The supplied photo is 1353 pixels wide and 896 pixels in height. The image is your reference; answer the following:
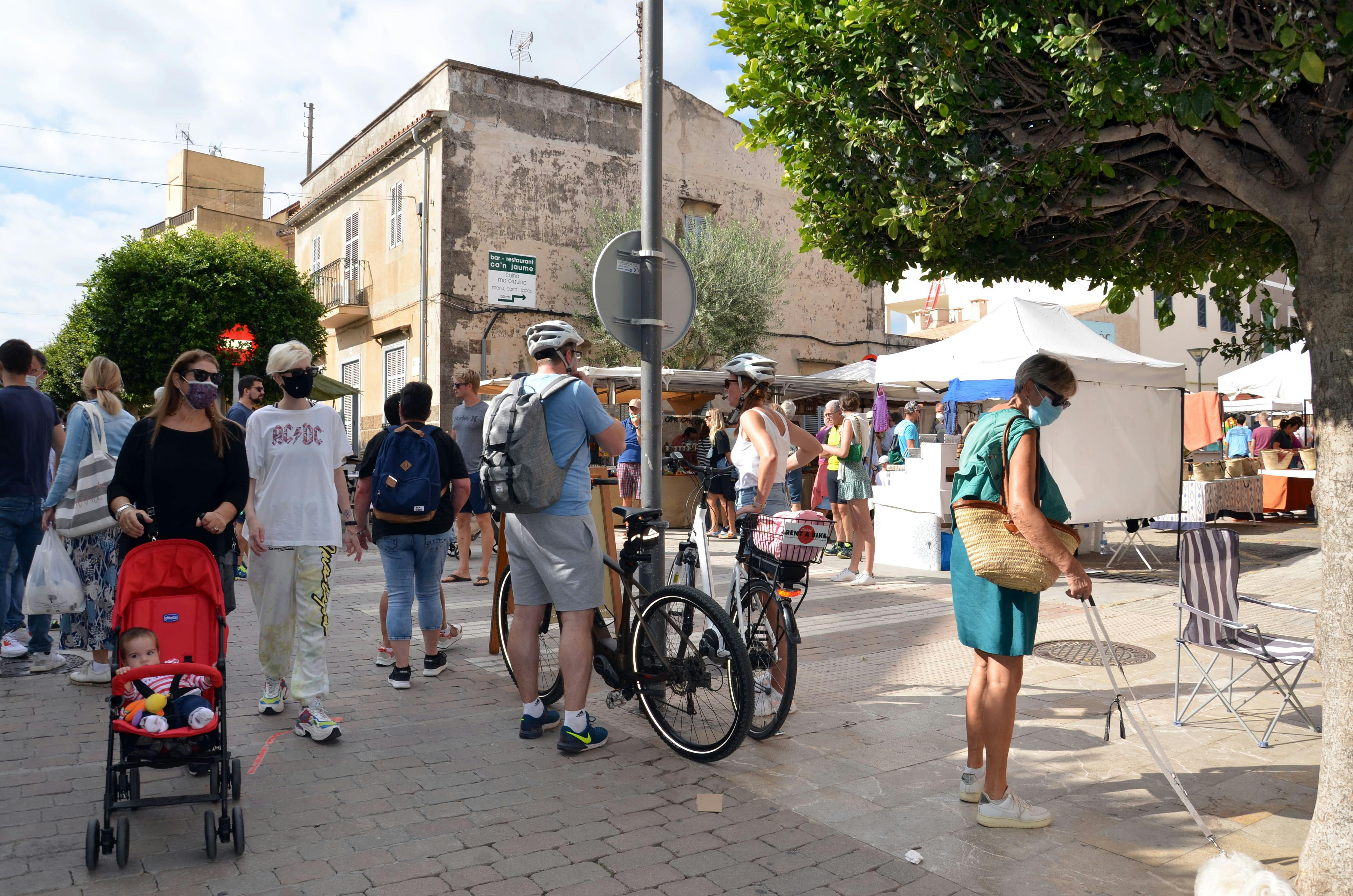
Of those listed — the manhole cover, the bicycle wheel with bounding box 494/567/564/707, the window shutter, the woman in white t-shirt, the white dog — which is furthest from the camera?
the window shutter

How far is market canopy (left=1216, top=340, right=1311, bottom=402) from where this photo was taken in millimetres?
15500

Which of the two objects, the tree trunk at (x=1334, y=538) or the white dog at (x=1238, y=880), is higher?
the tree trunk at (x=1334, y=538)

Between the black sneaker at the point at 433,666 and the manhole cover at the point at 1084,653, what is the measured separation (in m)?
3.89

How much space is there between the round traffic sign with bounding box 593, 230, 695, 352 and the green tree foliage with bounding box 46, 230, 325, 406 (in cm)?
1936

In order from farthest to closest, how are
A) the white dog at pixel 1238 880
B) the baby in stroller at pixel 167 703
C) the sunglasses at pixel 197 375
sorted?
the sunglasses at pixel 197 375 → the baby in stroller at pixel 167 703 → the white dog at pixel 1238 880

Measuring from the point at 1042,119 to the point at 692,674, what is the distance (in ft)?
9.31

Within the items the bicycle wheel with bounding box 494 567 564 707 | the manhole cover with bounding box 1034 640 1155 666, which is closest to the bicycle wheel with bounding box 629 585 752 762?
the bicycle wheel with bounding box 494 567 564 707

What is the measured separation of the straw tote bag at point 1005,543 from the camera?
3713 millimetres

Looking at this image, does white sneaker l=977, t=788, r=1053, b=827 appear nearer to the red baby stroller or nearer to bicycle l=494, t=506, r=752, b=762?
bicycle l=494, t=506, r=752, b=762

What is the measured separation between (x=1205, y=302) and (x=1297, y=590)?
34248mm

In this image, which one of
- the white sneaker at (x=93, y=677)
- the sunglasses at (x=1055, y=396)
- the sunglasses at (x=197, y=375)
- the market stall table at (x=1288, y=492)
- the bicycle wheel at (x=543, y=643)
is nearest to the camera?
the sunglasses at (x=1055, y=396)

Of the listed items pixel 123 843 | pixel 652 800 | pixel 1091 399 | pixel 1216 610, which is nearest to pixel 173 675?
pixel 123 843

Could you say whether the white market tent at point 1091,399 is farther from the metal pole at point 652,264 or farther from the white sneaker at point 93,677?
the white sneaker at point 93,677

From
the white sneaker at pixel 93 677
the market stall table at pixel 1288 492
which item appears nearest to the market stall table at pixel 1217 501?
the market stall table at pixel 1288 492
